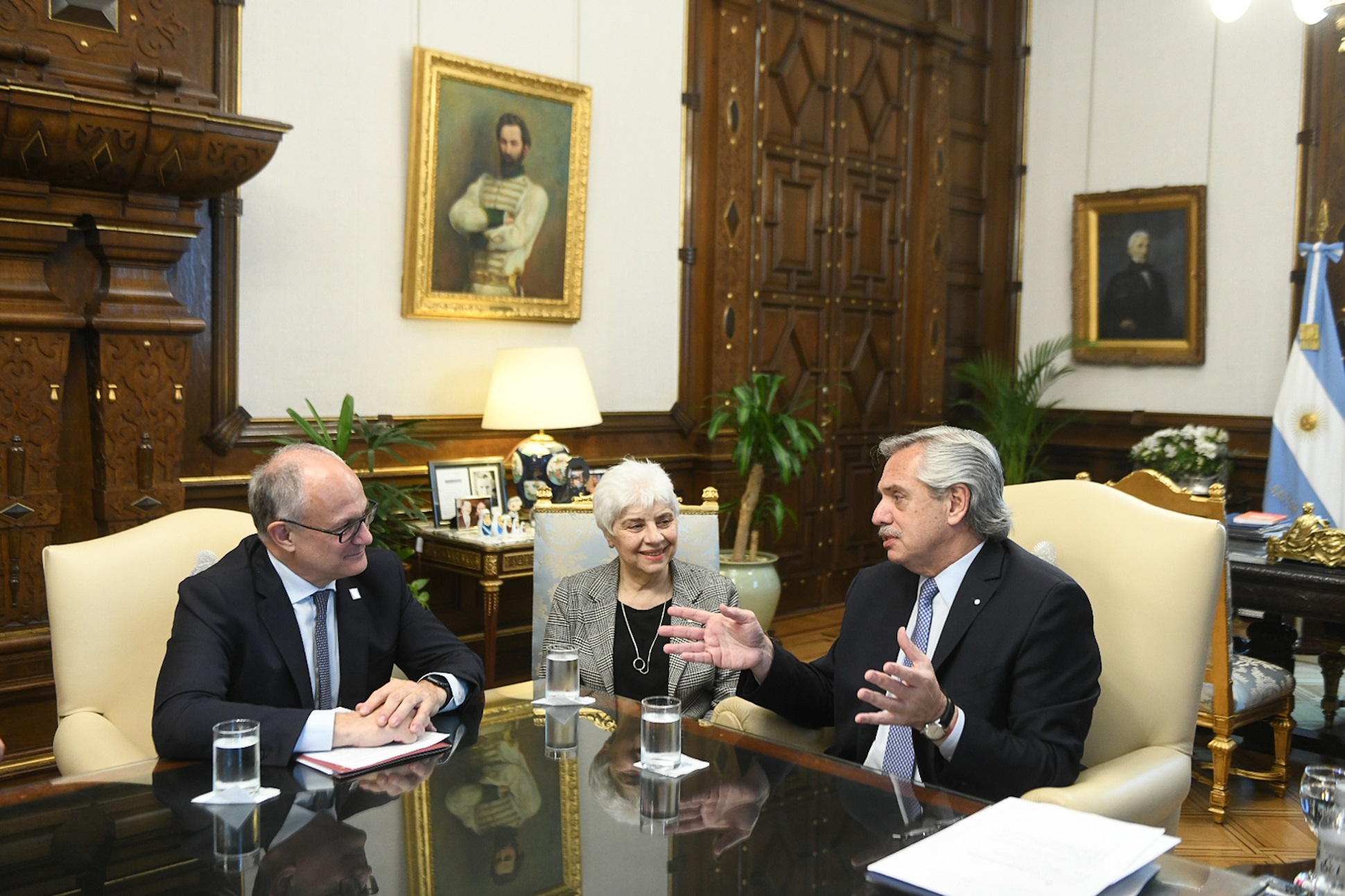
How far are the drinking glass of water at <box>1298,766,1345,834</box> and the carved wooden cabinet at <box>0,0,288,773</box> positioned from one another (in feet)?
12.4

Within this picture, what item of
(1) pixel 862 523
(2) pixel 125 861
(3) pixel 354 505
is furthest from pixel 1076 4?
(2) pixel 125 861

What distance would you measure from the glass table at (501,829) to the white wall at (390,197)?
3164 mm

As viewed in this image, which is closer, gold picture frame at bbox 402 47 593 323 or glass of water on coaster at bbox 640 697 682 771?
glass of water on coaster at bbox 640 697 682 771

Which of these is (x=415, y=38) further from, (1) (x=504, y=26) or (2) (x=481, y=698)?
(2) (x=481, y=698)

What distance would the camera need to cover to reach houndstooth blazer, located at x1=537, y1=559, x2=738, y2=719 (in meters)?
3.04

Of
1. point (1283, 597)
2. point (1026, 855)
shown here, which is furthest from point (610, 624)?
point (1283, 597)

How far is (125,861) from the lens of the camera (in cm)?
162

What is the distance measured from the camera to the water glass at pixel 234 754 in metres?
1.85

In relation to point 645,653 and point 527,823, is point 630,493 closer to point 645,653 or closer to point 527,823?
point 645,653

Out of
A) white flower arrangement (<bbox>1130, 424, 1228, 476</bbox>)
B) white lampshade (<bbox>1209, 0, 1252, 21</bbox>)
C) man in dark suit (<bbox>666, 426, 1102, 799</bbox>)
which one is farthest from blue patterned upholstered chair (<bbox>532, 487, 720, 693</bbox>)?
white flower arrangement (<bbox>1130, 424, 1228, 476</bbox>)

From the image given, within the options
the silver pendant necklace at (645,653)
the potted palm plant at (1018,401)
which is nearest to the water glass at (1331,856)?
the silver pendant necklace at (645,653)

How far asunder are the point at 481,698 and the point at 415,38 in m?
3.68

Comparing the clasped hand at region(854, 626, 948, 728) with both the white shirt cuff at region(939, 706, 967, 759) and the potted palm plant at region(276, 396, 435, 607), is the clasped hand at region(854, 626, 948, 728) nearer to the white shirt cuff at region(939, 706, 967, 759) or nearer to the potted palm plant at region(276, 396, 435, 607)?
the white shirt cuff at region(939, 706, 967, 759)

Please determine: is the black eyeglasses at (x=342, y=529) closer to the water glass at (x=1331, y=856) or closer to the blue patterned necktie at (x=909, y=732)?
the blue patterned necktie at (x=909, y=732)
